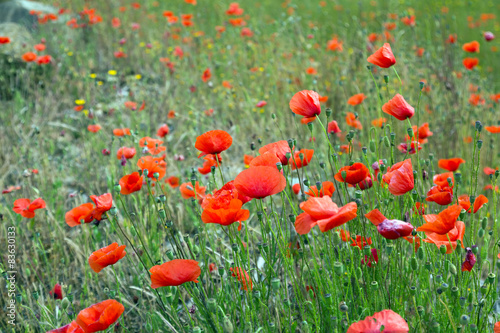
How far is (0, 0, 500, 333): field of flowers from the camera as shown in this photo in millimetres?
1311

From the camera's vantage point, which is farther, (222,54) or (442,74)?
(222,54)

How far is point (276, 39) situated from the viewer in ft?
16.6

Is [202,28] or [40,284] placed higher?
[202,28]

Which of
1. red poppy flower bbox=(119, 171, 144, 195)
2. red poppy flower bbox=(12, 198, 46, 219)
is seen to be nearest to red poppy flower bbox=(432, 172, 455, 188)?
red poppy flower bbox=(119, 171, 144, 195)

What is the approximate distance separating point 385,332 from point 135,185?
1.02 meters

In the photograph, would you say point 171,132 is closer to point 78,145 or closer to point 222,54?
point 78,145

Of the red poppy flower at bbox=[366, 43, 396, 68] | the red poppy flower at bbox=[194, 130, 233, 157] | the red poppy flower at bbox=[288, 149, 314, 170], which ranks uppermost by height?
the red poppy flower at bbox=[366, 43, 396, 68]

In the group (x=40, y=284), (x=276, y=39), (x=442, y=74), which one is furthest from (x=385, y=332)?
(x=276, y=39)

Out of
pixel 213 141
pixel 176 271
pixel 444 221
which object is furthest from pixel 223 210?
pixel 444 221

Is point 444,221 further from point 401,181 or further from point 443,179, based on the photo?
point 443,179

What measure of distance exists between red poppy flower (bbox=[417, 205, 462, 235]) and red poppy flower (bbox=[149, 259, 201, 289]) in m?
0.63

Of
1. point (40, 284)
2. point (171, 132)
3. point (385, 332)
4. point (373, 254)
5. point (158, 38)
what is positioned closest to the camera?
point (385, 332)

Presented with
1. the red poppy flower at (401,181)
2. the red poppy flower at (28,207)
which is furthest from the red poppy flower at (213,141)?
the red poppy flower at (28,207)

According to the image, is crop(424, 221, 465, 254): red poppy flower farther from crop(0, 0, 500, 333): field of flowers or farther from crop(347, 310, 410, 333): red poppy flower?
crop(347, 310, 410, 333): red poppy flower
